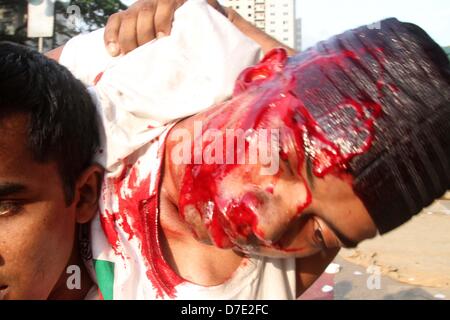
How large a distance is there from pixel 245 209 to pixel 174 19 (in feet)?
1.84

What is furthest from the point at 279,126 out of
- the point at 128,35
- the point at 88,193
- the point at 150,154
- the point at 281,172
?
the point at 128,35

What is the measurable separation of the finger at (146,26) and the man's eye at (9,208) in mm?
511

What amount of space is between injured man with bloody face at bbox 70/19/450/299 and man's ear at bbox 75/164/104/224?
0.08 feet

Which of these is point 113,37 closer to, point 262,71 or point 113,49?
point 113,49

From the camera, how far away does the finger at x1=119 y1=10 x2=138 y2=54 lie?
111 cm

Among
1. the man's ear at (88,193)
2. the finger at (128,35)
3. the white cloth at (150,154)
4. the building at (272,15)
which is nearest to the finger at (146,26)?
the finger at (128,35)

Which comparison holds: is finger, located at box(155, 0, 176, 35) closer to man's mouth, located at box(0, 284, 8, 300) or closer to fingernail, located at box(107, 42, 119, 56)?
fingernail, located at box(107, 42, 119, 56)

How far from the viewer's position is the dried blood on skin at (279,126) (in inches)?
28.9

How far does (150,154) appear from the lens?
91 cm

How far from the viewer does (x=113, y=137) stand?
912mm

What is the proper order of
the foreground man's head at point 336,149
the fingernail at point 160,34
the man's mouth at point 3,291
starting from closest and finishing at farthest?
the foreground man's head at point 336,149 < the man's mouth at point 3,291 < the fingernail at point 160,34

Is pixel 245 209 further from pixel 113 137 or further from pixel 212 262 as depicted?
pixel 113 137

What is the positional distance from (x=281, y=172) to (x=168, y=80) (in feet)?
1.11

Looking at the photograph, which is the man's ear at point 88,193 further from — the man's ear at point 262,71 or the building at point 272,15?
the building at point 272,15
